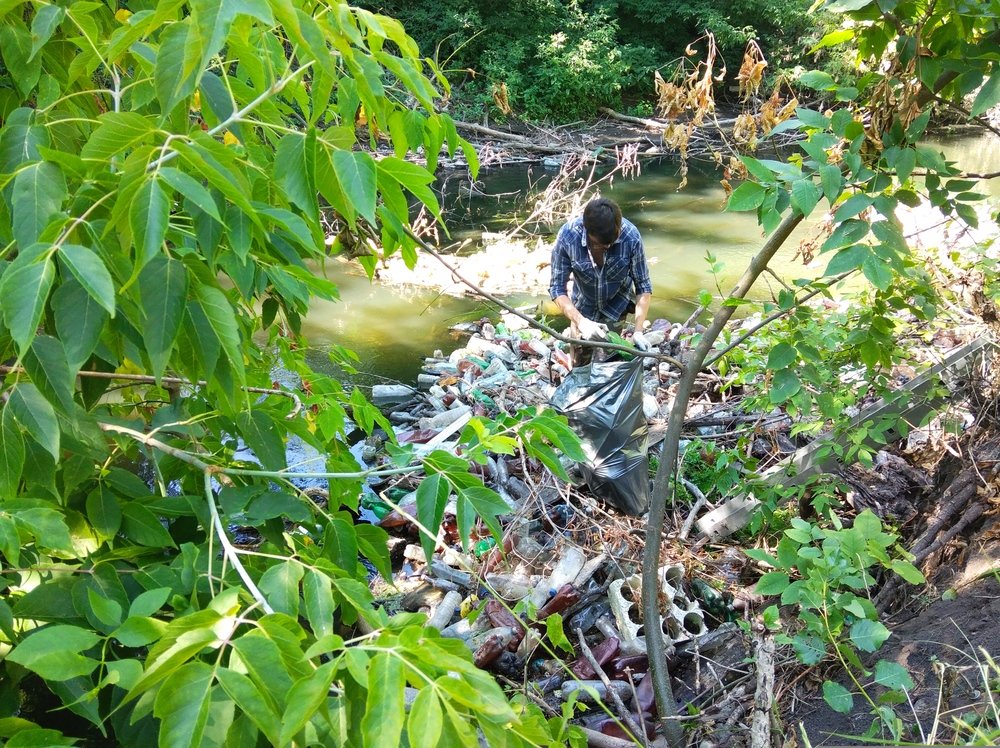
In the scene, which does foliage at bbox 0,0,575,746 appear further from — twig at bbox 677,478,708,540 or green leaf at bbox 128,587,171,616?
twig at bbox 677,478,708,540

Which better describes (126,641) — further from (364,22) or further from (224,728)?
(364,22)

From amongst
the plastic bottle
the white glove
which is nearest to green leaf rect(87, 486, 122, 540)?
the plastic bottle

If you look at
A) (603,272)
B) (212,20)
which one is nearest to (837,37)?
(212,20)

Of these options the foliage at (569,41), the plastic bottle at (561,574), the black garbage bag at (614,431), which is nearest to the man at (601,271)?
the black garbage bag at (614,431)

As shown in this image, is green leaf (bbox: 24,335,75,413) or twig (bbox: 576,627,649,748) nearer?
green leaf (bbox: 24,335,75,413)

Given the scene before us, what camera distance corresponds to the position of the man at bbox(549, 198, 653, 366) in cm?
418

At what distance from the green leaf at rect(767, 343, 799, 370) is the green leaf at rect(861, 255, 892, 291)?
54cm

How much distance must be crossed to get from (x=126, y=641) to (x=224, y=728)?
171 mm

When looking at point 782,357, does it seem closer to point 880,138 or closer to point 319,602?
point 880,138

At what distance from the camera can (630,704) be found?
114 inches

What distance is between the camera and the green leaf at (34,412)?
40.1 inches

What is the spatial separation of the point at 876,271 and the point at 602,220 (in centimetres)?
243

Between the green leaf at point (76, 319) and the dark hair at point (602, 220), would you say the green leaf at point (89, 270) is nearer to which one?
the green leaf at point (76, 319)

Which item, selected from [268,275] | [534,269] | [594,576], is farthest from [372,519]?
[534,269]
